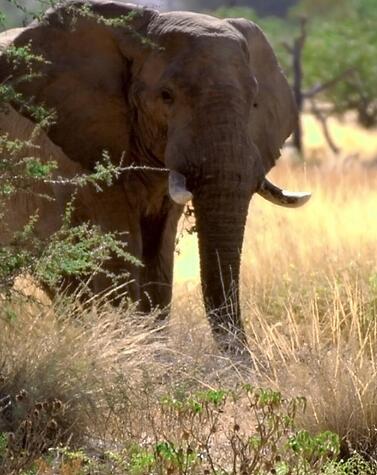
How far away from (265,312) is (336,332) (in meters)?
1.56

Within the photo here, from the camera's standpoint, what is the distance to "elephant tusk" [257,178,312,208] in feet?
28.5

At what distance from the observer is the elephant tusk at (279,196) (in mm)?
8676

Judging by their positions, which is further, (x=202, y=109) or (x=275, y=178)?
(x=275, y=178)

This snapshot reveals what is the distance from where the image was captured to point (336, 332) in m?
8.38

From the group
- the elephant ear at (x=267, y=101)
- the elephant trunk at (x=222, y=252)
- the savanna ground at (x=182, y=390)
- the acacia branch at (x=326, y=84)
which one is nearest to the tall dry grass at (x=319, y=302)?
the savanna ground at (x=182, y=390)

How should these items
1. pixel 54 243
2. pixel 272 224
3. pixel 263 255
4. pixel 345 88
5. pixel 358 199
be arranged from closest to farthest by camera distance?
pixel 54 243 < pixel 263 255 < pixel 272 224 < pixel 358 199 < pixel 345 88

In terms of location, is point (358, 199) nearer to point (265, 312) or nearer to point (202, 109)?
point (265, 312)

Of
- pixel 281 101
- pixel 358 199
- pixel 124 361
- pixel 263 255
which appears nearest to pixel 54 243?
pixel 124 361

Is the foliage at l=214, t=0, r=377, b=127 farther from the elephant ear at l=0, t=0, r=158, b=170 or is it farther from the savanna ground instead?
the savanna ground

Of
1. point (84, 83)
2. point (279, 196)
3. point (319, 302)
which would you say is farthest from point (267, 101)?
point (319, 302)

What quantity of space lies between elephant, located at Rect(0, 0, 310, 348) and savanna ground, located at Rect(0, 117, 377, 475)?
0.45 m

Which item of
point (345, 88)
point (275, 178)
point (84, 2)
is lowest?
point (345, 88)

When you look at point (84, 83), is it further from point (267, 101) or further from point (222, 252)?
point (222, 252)

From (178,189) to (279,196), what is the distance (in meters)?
0.88
